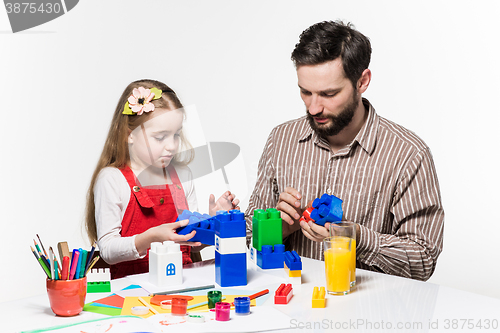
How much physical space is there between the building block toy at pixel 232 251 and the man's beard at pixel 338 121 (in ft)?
1.86

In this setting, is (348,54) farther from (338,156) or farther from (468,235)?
(468,235)

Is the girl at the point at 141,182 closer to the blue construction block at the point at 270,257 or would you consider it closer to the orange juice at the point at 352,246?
the blue construction block at the point at 270,257

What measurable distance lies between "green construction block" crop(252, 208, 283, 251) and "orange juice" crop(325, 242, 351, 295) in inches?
8.4

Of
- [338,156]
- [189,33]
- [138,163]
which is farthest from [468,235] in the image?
[138,163]

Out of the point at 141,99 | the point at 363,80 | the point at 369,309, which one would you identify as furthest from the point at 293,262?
the point at 363,80

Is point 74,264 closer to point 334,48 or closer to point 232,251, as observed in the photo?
point 232,251

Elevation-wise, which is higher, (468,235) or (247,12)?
(247,12)

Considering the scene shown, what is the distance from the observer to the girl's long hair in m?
1.53

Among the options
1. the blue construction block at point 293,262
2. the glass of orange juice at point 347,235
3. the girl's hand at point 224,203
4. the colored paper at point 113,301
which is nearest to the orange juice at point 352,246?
the glass of orange juice at point 347,235

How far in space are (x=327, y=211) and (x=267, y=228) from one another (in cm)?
16

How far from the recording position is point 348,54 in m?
1.68

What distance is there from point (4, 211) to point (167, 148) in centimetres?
145

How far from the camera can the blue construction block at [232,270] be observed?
1226 mm

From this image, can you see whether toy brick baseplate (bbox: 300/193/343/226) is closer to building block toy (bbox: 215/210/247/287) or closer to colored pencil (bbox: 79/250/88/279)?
building block toy (bbox: 215/210/247/287)
